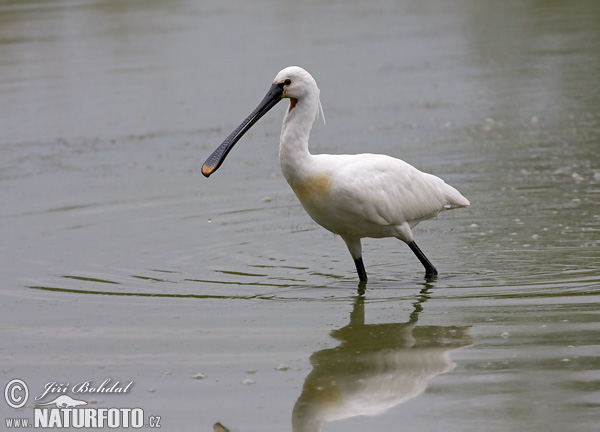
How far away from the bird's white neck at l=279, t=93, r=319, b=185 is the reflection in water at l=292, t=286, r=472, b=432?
43.1 inches

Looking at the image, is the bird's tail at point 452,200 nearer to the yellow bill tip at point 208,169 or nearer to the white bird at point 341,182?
the white bird at point 341,182

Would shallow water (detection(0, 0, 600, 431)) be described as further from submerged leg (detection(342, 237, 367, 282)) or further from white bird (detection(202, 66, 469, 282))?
white bird (detection(202, 66, 469, 282))

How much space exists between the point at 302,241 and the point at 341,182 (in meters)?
1.77

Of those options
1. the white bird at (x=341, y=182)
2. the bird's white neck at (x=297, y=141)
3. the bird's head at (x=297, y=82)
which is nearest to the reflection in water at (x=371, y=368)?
the white bird at (x=341, y=182)

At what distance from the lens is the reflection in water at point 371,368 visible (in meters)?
5.59

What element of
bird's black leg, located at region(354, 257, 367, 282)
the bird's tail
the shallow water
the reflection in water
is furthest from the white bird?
the reflection in water

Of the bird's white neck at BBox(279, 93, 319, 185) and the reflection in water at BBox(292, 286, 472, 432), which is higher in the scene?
the bird's white neck at BBox(279, 93, 319, 185)

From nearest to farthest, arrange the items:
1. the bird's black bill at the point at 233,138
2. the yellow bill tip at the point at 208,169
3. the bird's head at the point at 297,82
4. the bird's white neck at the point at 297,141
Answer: the bird's white neck at the point at 297,141 → the bird's head at the point at 297,82 → the bird's black bill at the point at 233,138 → the yellow bill tip at the point at 208,169

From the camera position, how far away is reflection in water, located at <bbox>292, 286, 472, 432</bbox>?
559 centimetres

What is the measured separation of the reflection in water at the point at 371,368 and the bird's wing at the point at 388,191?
919 millimetres

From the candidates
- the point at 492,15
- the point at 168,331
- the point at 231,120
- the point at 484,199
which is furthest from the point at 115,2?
the point at 168,331

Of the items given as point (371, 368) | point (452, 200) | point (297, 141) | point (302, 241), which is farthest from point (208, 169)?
point (371, 368)

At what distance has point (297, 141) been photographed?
7.85 metres

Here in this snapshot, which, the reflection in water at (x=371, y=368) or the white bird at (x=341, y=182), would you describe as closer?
the reflection in water at (x=371, y=368)
